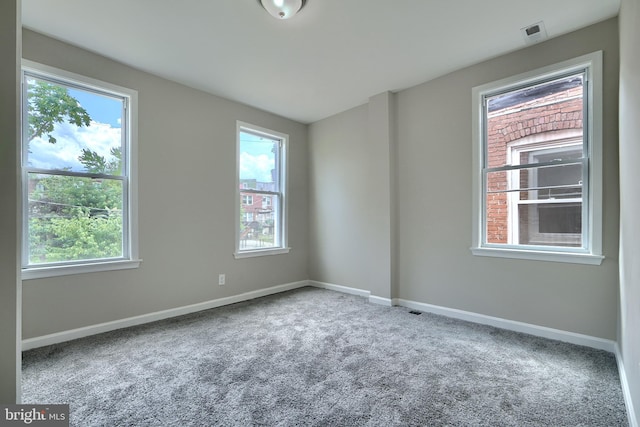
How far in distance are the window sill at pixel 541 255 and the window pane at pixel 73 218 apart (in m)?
3.67

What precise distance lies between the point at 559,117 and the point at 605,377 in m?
Answer: 2.08

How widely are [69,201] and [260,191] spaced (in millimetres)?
2159

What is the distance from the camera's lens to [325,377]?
2.09 m

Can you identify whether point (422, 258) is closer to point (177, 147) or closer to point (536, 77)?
point (536, 77)

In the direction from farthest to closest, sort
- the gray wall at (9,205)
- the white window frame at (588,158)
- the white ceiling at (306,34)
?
the white window frame at (588,158), the white ceiling at (306,34), the gray wall at (9,205)

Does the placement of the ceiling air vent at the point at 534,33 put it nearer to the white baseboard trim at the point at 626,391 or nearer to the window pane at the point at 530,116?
the window pane at the point at 530,116

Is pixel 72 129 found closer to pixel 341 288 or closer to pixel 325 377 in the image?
pixel 325 377

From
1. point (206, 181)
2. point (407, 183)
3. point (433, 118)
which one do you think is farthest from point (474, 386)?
point (206, 181)

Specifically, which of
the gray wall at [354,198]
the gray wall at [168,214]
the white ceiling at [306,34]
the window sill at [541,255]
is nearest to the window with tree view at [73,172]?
the gray wall at [168,214]

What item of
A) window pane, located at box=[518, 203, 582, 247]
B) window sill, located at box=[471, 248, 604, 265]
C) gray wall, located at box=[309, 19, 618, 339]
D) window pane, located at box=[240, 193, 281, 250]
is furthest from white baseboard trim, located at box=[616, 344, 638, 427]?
window pane, located at box=[240, 193, 281, 250]

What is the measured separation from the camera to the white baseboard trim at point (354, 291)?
373 centimetres

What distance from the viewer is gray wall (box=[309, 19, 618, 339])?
2.45 metres

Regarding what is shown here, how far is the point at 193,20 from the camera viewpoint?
238 centimetres

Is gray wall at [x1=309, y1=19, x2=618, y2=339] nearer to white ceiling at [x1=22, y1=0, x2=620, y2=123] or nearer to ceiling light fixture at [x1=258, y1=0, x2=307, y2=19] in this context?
white ceiling at [x1=22, y1=0, x2=620, y2=123]
